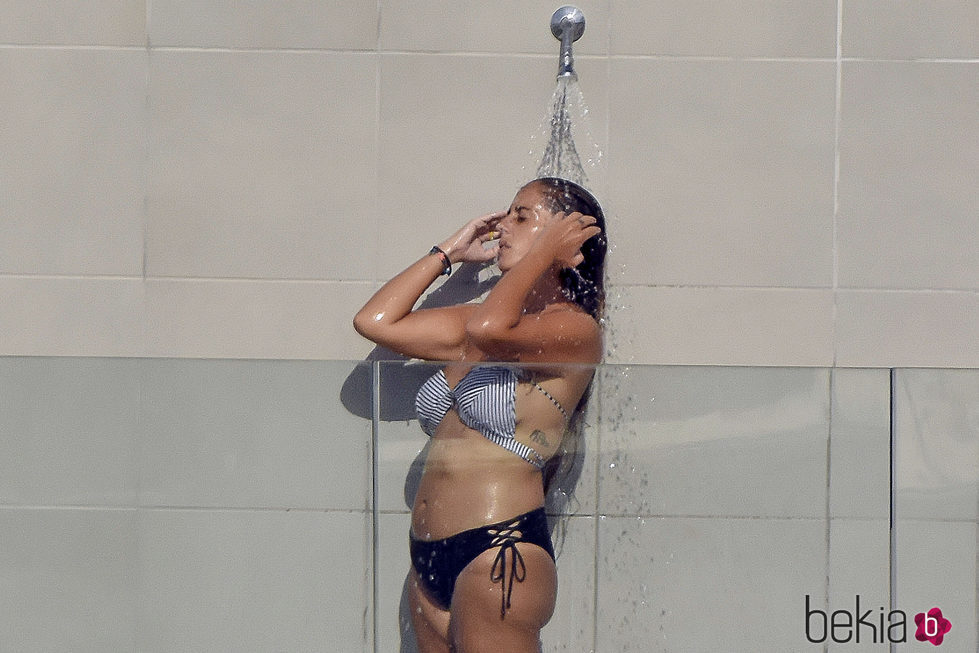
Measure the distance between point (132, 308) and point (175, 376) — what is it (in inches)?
32.6

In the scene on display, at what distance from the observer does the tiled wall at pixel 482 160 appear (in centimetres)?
269

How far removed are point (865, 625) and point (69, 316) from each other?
2.19 m

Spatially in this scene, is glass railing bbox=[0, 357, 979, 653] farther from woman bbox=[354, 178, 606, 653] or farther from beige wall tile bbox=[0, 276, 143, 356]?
beige wall tile bbox=[0, 276, 143, 356]

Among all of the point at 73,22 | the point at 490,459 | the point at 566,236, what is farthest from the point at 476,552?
the point at 73,22

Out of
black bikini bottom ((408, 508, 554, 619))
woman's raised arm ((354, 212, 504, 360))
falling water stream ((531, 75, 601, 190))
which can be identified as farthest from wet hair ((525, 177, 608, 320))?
black bikini bottom ((408, 508, 554, 619))

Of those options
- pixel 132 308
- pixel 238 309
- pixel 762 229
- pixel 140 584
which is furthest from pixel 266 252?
pixel 762 229

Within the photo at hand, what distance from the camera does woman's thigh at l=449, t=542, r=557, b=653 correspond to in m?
2.02

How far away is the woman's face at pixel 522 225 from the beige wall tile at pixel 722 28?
0.55 meters

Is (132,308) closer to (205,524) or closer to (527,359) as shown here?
(205,524)

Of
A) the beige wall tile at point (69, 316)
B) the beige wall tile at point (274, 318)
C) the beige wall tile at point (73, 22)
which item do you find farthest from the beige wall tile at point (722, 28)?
the beige wall tile at point (69, 316)

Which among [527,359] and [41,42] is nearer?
[527,359]

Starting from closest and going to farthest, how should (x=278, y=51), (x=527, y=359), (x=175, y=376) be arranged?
(x=175, y=376)
(x=527, y=359)
(x=278, y=51)

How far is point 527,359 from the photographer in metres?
2.21

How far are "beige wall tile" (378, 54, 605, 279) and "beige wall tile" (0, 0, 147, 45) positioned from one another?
714mm
